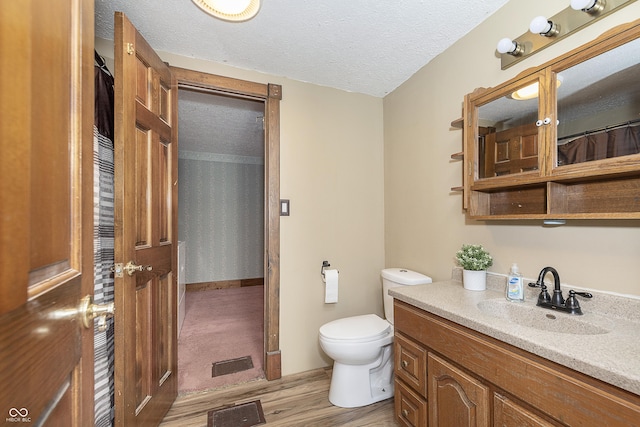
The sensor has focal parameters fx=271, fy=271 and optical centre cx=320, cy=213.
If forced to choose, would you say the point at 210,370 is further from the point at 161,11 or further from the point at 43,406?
the point at 161,11

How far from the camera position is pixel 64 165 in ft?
1.58

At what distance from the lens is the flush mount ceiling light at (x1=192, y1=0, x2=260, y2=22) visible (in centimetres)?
131

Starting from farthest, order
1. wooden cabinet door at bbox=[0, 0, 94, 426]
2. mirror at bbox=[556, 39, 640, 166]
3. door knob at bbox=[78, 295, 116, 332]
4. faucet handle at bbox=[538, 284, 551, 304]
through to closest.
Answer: faucet handle at bbox=[538, 284, 551, 304] < mirror at bbox=[556, 39, 640, 166] < door knob at bbox=[78, 295, 116, 332] < wooden cabinet door at bbox=[0, 0, 94, 426]

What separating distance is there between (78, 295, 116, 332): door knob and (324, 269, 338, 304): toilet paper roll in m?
1.58

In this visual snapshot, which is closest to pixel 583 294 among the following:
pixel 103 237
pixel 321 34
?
pixel 321 34

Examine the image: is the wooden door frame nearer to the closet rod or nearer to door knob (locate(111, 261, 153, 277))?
door knob (locate(111, 261, 153, 277))

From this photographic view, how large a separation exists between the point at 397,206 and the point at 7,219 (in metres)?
2.15

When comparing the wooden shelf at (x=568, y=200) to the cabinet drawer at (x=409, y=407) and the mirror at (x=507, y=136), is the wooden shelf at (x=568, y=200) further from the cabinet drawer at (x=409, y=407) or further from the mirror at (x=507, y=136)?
the cabinet drawer at (x=409, y=407)

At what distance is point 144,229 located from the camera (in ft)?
4.57

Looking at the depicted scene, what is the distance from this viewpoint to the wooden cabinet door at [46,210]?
1.01 ft

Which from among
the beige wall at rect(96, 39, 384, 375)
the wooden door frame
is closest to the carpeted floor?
the wooden door frame

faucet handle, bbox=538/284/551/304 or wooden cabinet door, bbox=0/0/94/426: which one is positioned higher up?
wooden cabinet door, bbox=0/0/94/426

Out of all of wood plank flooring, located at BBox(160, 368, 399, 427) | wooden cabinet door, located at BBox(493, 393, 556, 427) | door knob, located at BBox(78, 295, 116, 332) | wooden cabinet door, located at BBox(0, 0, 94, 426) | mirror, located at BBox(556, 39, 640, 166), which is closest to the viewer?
wooden cabinet door, located at BBox(0, 0, 94, 426)

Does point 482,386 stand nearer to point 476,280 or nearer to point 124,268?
point 476,280
